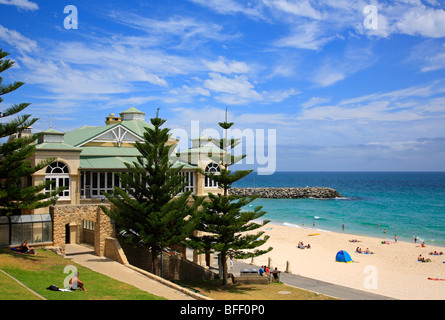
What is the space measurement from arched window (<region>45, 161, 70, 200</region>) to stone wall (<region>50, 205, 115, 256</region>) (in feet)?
7.52

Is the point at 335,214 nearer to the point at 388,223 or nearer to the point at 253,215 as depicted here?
the point at 388,223

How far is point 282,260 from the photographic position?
2920 cm

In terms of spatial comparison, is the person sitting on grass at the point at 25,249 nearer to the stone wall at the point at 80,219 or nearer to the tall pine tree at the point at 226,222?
the stone wall at the point at 80,219

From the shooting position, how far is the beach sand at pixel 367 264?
21922 mm

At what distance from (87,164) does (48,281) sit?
30.7 feet

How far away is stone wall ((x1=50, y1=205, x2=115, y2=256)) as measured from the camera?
58.4 feet

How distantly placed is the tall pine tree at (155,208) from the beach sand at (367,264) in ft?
33.8

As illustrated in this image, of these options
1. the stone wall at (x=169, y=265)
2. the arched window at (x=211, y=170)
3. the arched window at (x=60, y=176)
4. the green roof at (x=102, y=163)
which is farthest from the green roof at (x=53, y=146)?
the arched window at (x=211, y=170)

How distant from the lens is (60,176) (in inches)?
794

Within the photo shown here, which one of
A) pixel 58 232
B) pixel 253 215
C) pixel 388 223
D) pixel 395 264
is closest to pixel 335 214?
pixel 388 223

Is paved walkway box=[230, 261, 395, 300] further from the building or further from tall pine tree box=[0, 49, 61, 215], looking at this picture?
tall pine tree box=[0, 49, 61, 215]

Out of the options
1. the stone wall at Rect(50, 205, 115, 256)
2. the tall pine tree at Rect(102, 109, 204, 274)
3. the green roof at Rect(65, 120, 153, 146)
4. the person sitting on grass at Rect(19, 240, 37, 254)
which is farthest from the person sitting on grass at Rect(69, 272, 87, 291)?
the green roof at Rect(65, 120, 153, 146)

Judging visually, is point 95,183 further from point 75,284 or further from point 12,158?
point 75,284

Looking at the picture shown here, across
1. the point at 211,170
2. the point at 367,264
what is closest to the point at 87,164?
the point at 211,170
